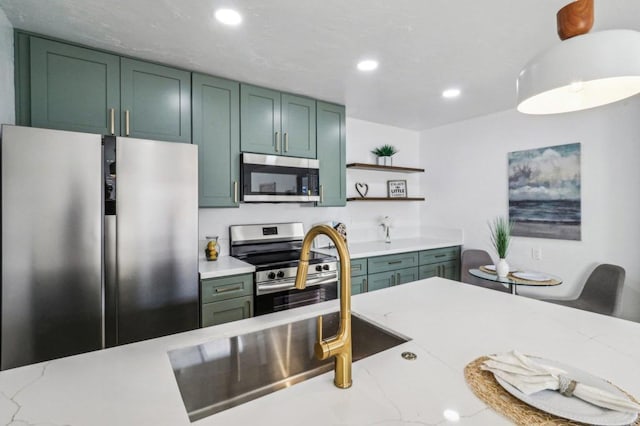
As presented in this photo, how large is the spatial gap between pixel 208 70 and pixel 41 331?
197 centimetres

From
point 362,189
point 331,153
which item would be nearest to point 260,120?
point 331,153

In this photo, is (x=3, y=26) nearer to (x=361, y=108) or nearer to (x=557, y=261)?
(x=361, y=108)

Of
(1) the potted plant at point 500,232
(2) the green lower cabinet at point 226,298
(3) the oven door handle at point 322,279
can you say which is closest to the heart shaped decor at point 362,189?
(3) the oven door handle at point 322,279

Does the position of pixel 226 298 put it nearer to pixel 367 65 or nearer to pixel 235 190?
pixel 235 190

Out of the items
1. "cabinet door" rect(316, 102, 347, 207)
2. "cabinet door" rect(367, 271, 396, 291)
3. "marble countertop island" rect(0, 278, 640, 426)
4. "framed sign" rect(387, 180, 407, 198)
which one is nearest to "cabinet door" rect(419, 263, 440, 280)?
"cabinet door" rect(367, 271, 396, 291)

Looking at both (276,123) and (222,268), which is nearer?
(222,268)

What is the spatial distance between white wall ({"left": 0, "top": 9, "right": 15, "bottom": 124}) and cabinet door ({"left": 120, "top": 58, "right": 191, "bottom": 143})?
54 centimetres

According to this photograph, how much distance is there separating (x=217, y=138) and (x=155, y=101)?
0.49 m

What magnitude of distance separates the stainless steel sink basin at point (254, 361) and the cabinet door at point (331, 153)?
194 cm

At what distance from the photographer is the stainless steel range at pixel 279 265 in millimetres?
2320

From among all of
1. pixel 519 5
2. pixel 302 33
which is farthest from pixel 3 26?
pixel 519 5

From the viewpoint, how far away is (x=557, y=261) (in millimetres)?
2982

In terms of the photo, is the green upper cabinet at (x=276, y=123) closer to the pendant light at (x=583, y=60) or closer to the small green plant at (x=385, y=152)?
the small green plant at (x=385, y=152)

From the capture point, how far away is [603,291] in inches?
92.0
